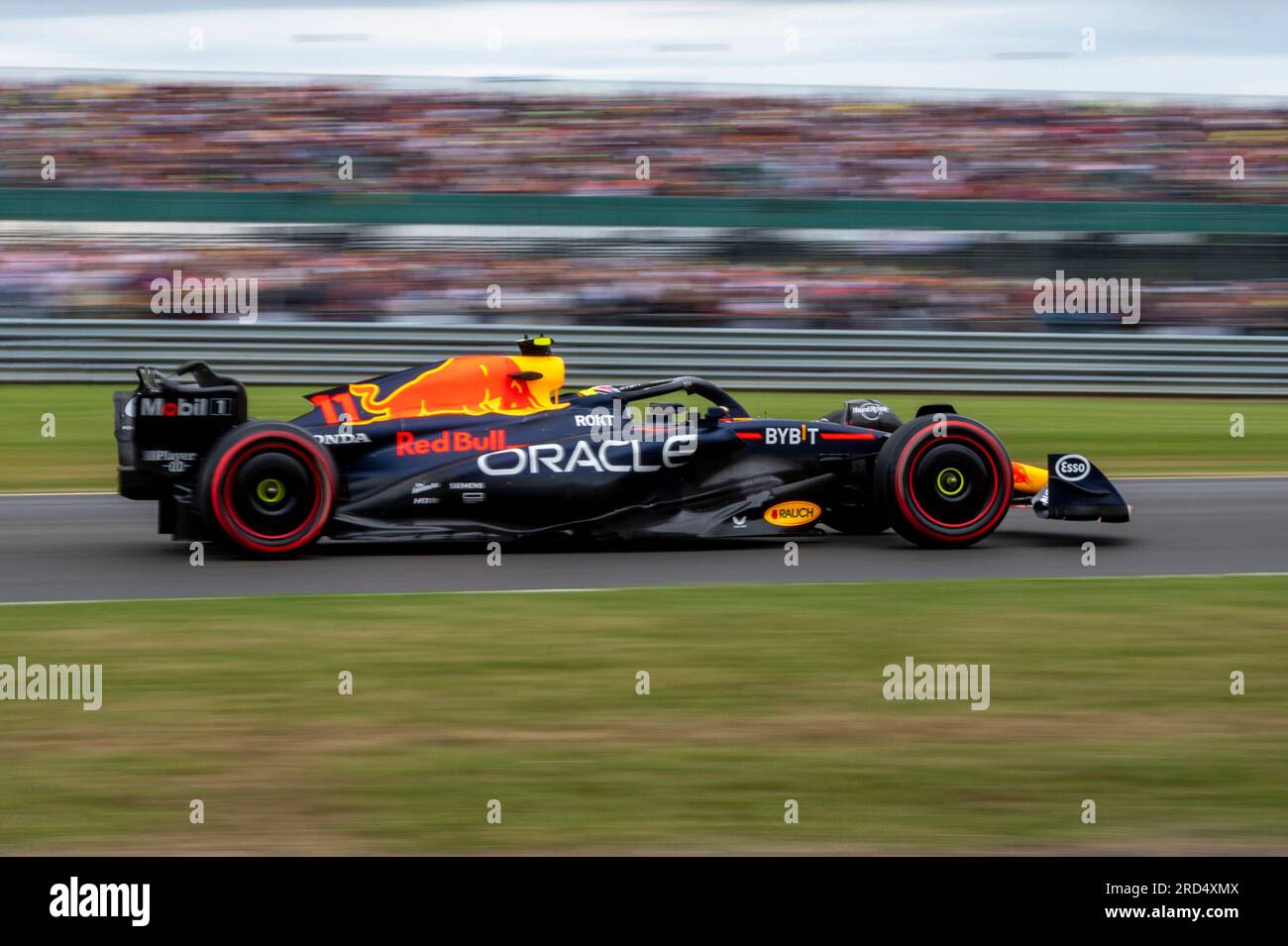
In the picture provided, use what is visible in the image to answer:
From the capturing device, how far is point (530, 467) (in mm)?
8711

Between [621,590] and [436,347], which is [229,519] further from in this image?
[436,347]

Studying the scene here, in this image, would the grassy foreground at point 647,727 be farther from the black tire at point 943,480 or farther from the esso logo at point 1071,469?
the esso logo at point 1071,469

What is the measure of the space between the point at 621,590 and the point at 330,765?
10.1 feet

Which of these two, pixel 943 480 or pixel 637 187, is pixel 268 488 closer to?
pixel 943 480

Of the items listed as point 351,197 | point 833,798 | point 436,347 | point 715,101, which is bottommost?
point 833,798

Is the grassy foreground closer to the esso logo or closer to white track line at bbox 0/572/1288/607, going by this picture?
white track line at bbox 0/572/1288/607

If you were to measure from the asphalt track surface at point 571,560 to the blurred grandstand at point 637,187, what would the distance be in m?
8.64

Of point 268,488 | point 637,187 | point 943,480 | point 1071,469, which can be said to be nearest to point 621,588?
point 268,488

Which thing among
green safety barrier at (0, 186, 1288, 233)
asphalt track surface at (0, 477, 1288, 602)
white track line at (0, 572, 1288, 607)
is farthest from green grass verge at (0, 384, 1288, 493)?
white track line at (0, 572, 1288, 607)

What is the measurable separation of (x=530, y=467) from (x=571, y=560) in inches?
24.0

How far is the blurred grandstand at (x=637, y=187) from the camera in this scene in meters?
18.9

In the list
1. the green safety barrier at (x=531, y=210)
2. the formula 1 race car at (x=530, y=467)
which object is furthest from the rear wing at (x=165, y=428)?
the green safety barrier at (x=531, y=210)
